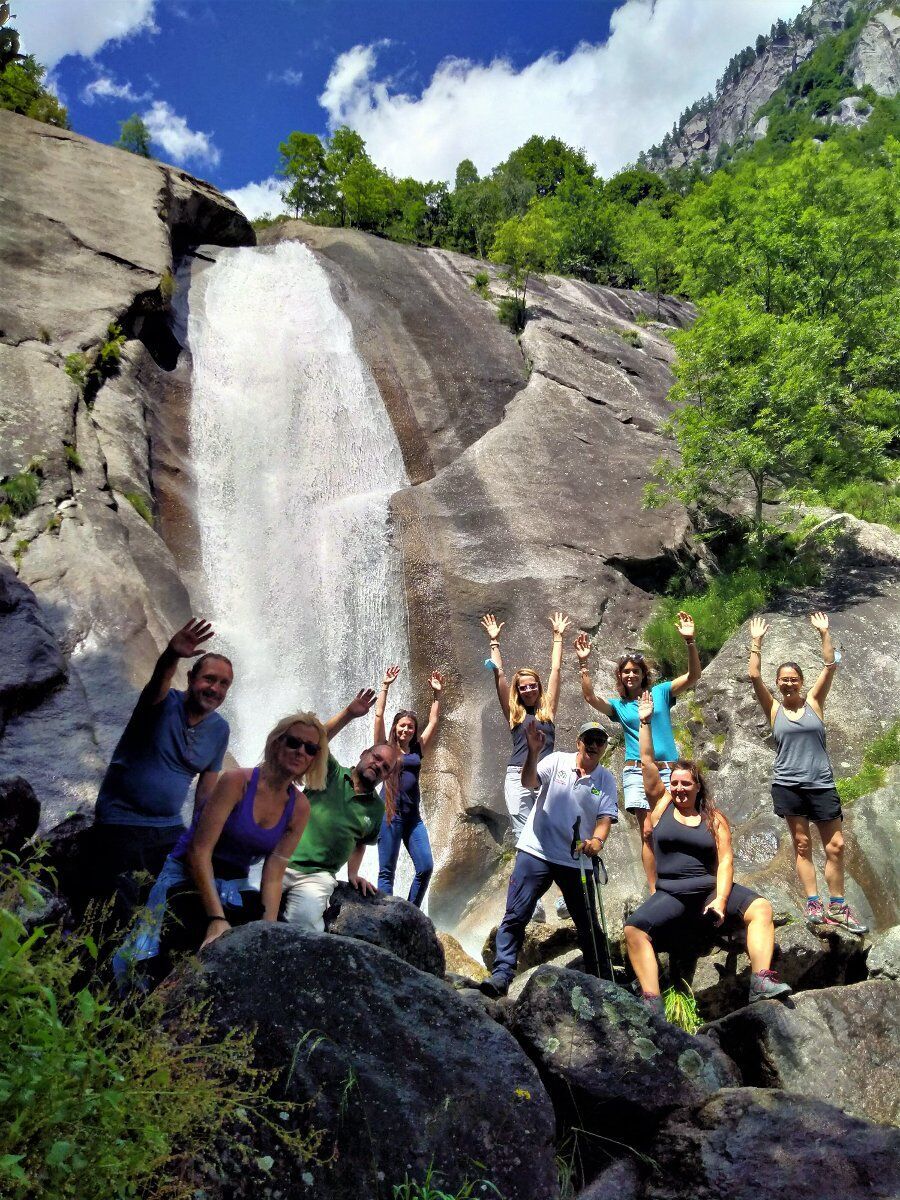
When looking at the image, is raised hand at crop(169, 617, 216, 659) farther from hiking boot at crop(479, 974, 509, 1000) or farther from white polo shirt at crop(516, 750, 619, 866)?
hiking boot at crop(479, 974, 509, 1000)

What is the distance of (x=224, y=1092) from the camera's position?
119 inches

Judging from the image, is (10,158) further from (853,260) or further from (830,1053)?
(830,1053)

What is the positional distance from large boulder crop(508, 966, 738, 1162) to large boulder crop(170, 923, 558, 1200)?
0.53 meters

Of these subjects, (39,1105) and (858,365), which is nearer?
(39,1105)

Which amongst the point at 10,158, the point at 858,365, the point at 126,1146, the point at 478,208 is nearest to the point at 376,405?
the point at 10,158

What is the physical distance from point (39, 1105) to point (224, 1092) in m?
0.91

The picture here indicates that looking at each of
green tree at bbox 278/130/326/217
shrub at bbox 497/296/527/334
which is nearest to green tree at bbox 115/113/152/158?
green tree at bbox 278/130/326/217

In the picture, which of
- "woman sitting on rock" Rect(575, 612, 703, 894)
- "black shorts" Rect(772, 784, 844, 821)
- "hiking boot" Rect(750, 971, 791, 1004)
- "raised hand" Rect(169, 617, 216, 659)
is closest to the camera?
"raised hand" Rect(169, 617, 216, 659)

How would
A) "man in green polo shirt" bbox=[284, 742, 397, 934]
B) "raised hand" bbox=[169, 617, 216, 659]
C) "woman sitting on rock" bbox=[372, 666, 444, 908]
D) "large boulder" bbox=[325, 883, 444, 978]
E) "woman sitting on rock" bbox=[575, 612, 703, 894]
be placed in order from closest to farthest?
"raised hand" bbox=[169, 617, 216, 659] → "man in green polo shirt" bbox=[284, 742, 397, 934] → "large boulder" bbox=[325, 883, 444, 978] → "woman sitting on rock" bbox=[372, 666, 444, 908] → "woman sitting on rock" bbox=[575, 612, 703, 894]

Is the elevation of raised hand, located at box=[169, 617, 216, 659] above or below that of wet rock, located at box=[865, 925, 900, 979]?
above

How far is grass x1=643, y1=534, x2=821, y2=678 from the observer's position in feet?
46.6

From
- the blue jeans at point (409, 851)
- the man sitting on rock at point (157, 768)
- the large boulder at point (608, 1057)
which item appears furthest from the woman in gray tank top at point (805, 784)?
the man sitting on rock at point (157, 768)

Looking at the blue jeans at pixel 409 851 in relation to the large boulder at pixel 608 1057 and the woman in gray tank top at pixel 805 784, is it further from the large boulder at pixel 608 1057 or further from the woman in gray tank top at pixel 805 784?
the large boulder at pixel 608 1057

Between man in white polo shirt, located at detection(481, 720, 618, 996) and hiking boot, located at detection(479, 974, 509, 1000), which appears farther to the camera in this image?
man in white polo shirt, located at detection(481, 720, 618, 996)
